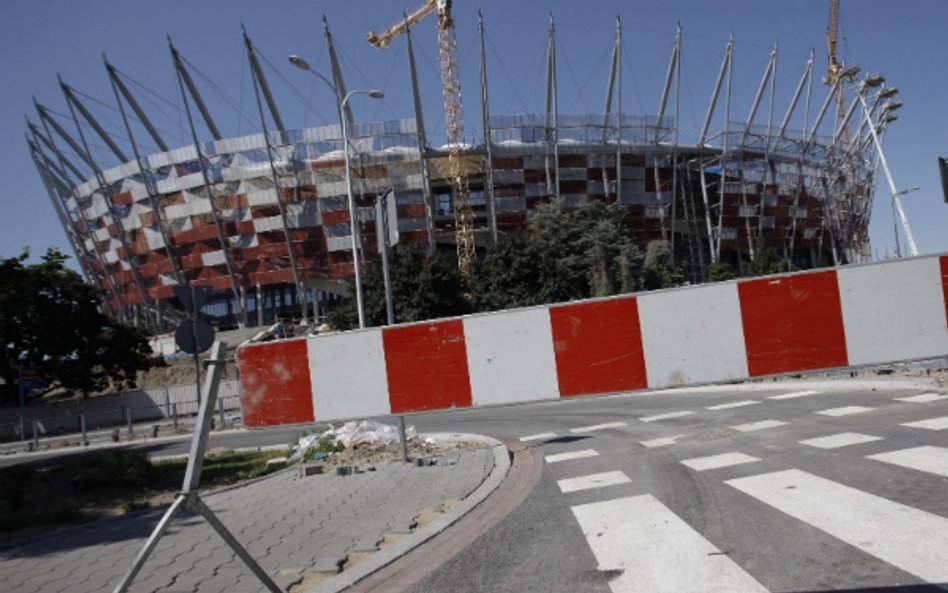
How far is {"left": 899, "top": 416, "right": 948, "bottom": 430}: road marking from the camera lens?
22.7ft

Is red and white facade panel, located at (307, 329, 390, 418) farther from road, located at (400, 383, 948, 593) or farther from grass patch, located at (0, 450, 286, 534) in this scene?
grass patch, located at (0, 450, 286, 534)

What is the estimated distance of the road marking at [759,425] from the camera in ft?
27.9

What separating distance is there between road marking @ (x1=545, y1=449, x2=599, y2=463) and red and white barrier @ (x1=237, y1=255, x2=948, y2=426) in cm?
332

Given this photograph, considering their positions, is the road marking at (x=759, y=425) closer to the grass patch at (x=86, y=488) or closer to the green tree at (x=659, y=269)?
the grass patch at (x=86, y=488)

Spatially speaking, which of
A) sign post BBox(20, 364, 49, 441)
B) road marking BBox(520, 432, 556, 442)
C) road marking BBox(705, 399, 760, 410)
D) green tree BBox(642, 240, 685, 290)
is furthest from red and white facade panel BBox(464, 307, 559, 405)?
green tree BBox(642, 240, 685, 290)

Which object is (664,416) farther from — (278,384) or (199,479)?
(199,479)

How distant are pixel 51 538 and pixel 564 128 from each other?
60.0m

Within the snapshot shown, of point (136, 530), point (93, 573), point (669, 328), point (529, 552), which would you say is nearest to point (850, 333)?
point (669, 328)

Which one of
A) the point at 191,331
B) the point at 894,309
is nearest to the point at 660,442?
the point at 894,309

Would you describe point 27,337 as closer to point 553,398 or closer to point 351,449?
point 351,449

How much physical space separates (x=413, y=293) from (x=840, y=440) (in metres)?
38.3

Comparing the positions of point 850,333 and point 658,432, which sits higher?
point 850,333

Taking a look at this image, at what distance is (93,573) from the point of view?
474 cm

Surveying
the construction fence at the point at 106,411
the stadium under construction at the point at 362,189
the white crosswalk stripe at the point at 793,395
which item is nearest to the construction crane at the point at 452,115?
the stadium under construction at the point at 362,189
